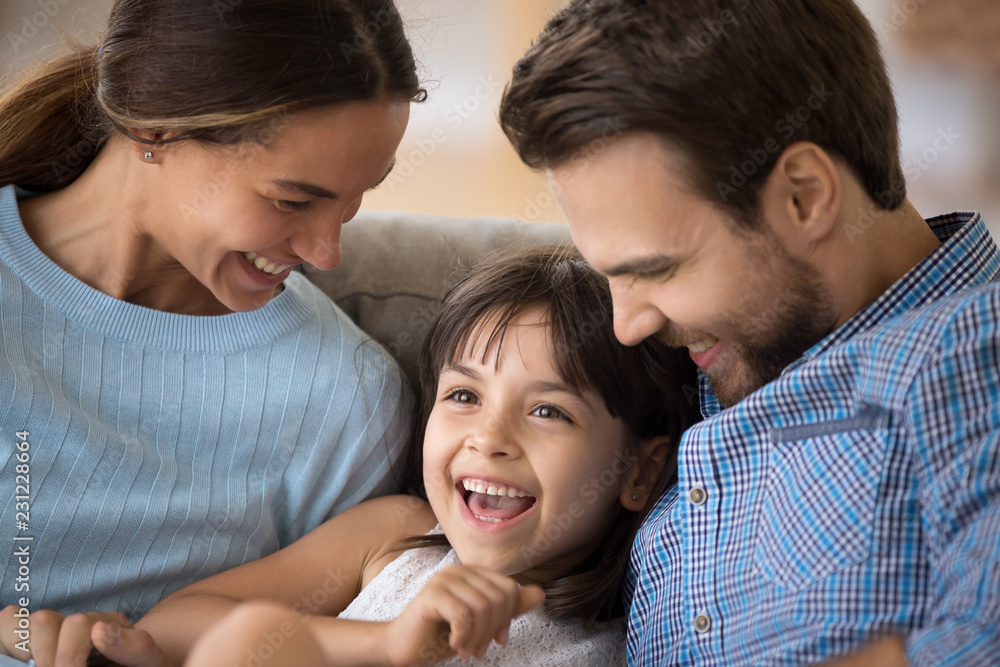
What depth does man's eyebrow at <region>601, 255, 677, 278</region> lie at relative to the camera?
1.06 metres

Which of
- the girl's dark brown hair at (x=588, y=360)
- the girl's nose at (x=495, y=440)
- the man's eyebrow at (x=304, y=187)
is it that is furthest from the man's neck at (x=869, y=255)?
the man's eyebrow at (x=304, y=187)

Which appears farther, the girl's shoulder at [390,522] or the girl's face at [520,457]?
the girl's shoulder at [390,522]

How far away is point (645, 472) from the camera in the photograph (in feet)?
4.70

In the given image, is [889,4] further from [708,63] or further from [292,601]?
[292,601]

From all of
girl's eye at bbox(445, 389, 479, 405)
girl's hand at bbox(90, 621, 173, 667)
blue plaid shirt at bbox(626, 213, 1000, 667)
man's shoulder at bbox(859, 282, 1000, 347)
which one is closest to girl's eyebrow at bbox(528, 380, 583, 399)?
girl's eye at bbox(445, 389, 479, 405)

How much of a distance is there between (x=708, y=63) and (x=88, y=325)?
0.97 metres

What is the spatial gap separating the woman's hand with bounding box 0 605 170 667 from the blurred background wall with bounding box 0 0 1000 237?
2603mm

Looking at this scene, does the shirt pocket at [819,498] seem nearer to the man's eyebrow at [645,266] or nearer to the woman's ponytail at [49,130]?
the man's eyebrow at [645,266]

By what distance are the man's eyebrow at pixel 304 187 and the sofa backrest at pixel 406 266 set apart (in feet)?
1.35

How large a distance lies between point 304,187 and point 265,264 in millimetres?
180

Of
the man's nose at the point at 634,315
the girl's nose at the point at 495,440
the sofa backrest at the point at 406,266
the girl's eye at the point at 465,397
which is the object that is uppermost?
the man's nose at the point at 634,315

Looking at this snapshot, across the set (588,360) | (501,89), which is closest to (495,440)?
(588,360)

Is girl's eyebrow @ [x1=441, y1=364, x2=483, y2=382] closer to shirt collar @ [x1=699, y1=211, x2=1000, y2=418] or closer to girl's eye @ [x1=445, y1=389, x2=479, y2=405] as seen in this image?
girl's eye @ [x1=445, y1=389, x2=479, y2=405]

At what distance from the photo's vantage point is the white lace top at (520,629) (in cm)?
125
